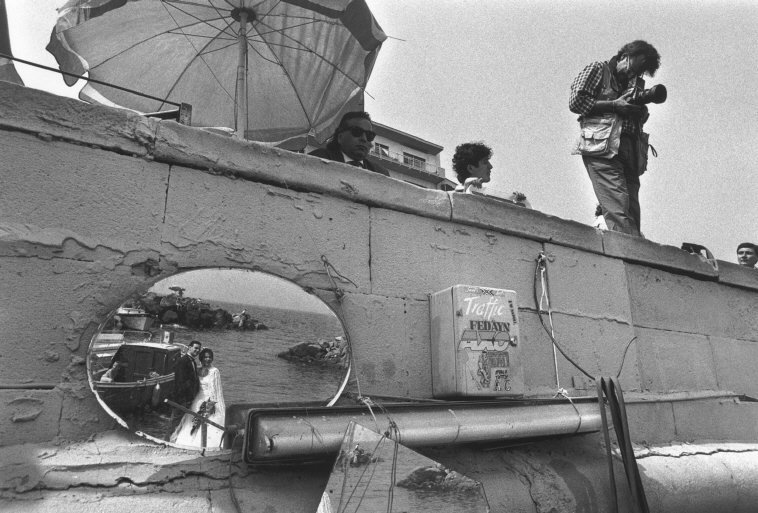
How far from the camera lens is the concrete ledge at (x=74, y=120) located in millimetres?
1985

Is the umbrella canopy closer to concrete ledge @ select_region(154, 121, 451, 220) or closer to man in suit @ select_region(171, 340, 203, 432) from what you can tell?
concrete ledge @ select_region(154, 121, 451, 220)

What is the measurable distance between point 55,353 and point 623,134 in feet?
12.2

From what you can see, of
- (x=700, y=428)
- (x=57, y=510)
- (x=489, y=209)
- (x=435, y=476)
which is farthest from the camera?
(x=700, y=428)

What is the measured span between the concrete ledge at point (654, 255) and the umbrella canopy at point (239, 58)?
108 inches

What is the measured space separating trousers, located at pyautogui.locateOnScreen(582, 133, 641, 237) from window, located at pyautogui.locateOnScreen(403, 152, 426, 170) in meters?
29.7

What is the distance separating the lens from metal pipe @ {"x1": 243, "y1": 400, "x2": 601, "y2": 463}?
1.84 meters

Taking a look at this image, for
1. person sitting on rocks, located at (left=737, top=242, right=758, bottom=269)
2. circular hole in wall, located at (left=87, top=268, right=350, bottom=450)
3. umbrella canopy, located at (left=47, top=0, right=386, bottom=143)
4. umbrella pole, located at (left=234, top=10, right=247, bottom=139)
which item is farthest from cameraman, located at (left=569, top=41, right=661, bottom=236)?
umbrella pole, located at (left=234, top=10, right=247, bottom=139)

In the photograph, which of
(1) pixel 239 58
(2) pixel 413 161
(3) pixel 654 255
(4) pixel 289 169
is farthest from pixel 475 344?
(2) pixel 413 161

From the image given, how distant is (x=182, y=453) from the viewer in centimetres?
Result: 189

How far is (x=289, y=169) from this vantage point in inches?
97.2

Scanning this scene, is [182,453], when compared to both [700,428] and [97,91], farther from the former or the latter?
[97,91]

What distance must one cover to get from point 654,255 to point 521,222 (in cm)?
112

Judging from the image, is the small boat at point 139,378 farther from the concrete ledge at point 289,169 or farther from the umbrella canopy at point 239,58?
the umbrella canopy at point 239,58

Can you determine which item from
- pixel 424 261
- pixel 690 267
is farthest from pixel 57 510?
pixel 690 267
